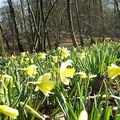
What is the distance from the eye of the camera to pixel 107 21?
31.1 metres

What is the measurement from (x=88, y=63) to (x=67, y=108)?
1776 millimetres

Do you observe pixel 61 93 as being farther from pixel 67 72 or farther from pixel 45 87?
pixel 45 87

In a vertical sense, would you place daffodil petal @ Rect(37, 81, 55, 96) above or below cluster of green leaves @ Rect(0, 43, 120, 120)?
above

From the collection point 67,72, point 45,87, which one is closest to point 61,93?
point 67,72

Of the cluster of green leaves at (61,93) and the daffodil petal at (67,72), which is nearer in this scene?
the cluster of green leaves at (61,93)

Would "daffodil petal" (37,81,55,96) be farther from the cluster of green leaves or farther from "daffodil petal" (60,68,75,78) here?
"daffodil petal" (60,68,75,78)

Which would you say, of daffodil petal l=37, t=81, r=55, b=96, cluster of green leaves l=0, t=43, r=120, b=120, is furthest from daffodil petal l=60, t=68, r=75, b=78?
daffodil petal l=37, t=81, r=55, b=96

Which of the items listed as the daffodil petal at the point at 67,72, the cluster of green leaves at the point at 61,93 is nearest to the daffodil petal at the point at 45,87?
the cluster of green leaves at the point at 61,93

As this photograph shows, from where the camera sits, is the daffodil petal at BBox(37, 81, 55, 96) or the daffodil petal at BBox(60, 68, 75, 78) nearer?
the daffodil petal at BBox(37, 81, 55, 96)

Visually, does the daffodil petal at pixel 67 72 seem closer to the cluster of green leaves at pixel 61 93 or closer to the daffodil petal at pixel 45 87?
the cluster of green leaves at pixel 61 93

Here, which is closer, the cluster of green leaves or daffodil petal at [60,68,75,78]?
the cluster of green leaves

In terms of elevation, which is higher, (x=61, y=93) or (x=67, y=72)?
(x=67, y=72)

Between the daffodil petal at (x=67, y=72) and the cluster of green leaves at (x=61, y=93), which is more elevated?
the daffodil petal at (x=67, y=72)

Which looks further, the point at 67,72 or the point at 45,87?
the point at 67,72
